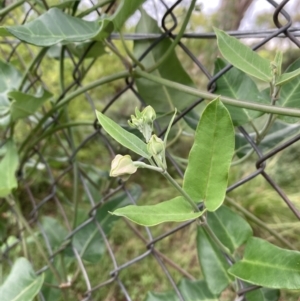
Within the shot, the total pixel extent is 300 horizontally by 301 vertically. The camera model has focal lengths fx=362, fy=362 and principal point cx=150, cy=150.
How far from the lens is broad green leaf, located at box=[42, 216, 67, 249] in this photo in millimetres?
803

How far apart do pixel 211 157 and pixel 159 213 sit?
67 mm

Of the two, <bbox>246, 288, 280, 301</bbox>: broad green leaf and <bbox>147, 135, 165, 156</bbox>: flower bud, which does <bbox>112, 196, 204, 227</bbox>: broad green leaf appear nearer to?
<bbox>147, 135, 165, 156</bbox>: flower bud

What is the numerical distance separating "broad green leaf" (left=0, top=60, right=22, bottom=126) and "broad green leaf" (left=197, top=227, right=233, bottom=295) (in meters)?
0.38

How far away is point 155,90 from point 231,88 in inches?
4.9

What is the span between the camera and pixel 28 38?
0.39 meters

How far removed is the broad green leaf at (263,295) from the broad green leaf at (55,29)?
0.35m

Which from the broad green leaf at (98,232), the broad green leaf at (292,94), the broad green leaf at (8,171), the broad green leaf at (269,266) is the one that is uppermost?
the broad green leaf at (8,171)

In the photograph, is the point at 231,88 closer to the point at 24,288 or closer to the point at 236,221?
the point at 236,221

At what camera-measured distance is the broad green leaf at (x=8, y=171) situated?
62 centimetres

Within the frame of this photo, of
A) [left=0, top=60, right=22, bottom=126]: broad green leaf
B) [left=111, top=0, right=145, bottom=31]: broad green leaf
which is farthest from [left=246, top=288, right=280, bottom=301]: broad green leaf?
[left=0, top=60, right=22, bottom=126]: broad green leaf

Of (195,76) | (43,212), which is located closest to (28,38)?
(43,212)

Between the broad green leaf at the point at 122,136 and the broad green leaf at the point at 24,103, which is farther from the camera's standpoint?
the broad green leaf at the point at 24,103

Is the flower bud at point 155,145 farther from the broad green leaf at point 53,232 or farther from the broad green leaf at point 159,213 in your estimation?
the broad green leaf at point 53,232

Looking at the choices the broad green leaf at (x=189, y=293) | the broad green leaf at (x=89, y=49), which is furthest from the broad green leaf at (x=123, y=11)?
the broad green leaf at (x=189, y=293)
